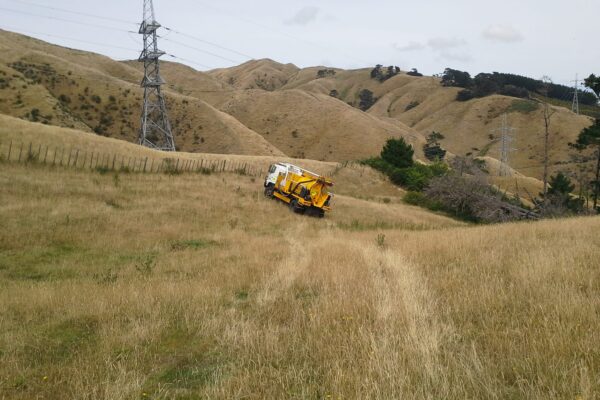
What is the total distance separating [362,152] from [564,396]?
90.1 meters

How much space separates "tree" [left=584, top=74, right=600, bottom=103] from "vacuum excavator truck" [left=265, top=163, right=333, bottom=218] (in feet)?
74.0

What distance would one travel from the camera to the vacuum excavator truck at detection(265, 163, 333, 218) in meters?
31.3

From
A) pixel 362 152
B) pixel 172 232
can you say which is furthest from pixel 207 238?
pixel 362 152

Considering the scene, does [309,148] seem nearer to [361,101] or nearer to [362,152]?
[362,152]

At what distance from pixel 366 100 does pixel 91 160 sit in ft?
549

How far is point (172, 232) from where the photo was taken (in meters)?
19.7

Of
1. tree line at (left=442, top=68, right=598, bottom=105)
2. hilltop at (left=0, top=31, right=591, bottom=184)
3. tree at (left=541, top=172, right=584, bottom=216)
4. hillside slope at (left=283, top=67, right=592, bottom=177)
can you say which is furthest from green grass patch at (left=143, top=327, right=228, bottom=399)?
tree line at (left=442, top=68, right=598, bottom=105)

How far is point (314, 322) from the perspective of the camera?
19.0 feet

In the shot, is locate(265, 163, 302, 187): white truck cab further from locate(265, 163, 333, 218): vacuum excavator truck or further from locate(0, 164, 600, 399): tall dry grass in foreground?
locate(0, 164, 600, 399): tall dry grass in foreground

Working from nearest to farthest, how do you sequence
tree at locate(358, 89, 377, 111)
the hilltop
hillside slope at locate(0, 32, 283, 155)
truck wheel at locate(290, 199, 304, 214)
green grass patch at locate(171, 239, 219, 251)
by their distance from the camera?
1. green grass patch at locate(171, 239, 219, 251)
2. truck wheel at locate(290, 199, 304, 214)
3. hillside slope at locate(0, 32, 283, 155)
4. the hilltop
5. tree at locate(358, 89, 377, 111)

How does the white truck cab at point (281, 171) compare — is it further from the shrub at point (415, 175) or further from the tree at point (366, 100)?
the tree at point (366, 100)

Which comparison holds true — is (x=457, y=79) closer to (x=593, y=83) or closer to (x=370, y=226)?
(x=593, y=83)

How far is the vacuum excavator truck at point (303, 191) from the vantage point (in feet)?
103

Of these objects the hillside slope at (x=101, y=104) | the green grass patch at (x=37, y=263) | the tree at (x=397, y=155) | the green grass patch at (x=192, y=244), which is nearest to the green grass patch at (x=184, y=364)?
the green grass patch at (x=37, y=263)
